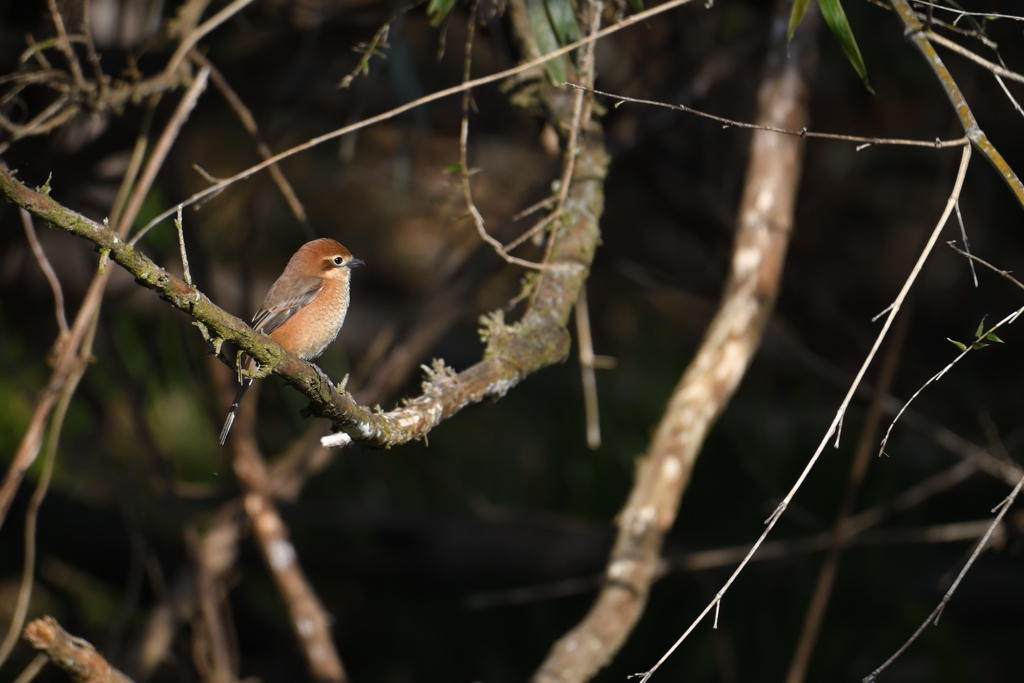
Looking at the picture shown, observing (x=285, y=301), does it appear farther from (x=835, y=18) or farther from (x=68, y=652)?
(x=835, y=18)

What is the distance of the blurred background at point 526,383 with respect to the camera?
482cm

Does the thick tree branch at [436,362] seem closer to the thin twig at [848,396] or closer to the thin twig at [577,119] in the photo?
the thin twig at [577,119]

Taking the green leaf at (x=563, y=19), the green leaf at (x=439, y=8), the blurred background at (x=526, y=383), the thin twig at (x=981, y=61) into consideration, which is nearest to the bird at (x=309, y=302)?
the blurred background at (x=526, y=383)

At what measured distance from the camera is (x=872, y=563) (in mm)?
5430

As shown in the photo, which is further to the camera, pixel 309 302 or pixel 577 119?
pixel 309 302

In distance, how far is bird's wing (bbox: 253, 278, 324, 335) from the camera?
3.45 metres

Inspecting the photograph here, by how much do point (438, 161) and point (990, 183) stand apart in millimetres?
4475

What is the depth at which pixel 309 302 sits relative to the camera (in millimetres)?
3473

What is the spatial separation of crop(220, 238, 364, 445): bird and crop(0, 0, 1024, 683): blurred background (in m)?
0.92

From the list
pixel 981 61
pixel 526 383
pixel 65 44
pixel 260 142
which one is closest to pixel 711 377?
pixel 981 61

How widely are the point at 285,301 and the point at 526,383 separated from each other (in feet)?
13.9

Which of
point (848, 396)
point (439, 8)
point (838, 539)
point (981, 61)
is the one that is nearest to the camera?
point (848, 396)

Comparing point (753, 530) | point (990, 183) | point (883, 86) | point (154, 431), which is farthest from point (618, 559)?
point (883, 86)

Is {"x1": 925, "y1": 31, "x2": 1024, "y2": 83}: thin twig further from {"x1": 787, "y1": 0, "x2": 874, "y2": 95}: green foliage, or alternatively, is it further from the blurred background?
the blurred background
